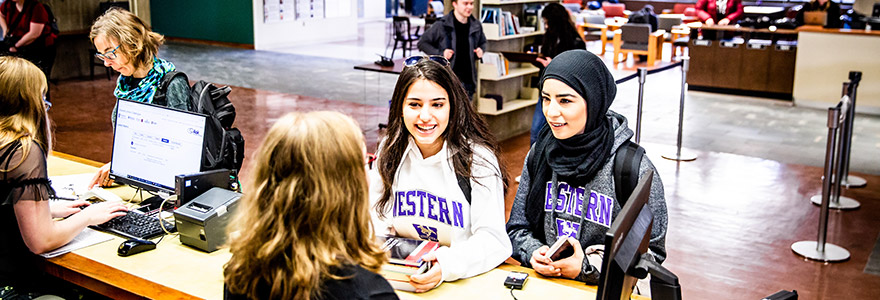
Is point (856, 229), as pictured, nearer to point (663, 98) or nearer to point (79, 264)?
point (79, 264)

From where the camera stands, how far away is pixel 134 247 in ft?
9.19

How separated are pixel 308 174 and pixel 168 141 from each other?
5.82 feet

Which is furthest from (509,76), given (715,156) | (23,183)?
(23,183)

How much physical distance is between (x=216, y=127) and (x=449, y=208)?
1.24 m

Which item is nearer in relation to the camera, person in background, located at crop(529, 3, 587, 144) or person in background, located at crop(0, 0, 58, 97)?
person in background, located at crop(529, 3, 587, 144)

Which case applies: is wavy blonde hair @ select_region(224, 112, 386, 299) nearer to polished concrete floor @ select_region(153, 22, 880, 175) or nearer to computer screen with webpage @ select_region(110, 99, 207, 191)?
computer screen with webpage @ select_region(110, 99, 207, 191)

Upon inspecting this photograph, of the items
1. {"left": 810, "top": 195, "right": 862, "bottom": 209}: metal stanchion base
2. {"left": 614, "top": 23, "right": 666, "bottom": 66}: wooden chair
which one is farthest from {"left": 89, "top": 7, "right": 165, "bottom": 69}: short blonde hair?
{"left": 614, "top": 23, "right": 666, "bottom": 66}: wooden chair

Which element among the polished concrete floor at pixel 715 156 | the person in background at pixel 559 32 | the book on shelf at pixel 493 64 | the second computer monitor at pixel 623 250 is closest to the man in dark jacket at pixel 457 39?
the book on shelf at pixel 493 64

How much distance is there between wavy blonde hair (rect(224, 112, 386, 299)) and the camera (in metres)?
1.60

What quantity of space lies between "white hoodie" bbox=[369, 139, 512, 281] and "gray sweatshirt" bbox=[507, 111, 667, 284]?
0.10 m

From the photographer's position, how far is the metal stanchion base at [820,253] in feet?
16.2

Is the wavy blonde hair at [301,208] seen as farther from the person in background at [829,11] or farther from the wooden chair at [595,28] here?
the wooden chair at [595,28]

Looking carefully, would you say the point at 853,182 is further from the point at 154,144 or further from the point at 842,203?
the point at 154,144

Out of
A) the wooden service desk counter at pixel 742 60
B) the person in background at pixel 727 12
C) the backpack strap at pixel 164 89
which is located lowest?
the wooden service desk counter at pixel 742 60
